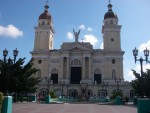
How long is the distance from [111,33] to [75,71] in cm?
1506

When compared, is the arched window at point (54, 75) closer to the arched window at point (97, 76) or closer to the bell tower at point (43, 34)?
the bell tower at point (43, 34)

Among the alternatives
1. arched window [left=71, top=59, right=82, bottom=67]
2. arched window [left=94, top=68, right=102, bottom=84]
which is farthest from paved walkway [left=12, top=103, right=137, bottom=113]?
arched window [left=71, top=59, right=82, bottom=67]

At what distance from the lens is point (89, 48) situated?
71375mm

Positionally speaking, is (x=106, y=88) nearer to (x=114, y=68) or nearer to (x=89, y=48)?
(x=114, y=68)

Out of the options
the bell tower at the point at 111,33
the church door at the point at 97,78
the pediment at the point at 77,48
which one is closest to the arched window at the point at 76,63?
the pediment at the point at 77,48

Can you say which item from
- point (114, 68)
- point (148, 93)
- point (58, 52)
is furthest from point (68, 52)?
point (148, 93)

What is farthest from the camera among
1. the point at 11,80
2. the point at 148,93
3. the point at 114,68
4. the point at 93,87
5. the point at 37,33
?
the point at 37,33

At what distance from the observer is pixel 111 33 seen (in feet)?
241

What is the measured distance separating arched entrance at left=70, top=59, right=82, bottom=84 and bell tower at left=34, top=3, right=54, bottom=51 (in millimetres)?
9120

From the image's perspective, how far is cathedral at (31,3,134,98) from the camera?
221 ft

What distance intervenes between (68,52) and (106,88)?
46.7ft

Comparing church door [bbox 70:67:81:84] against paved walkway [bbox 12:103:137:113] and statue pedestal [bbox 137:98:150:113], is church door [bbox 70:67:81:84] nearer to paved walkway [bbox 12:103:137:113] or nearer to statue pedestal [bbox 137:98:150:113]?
paved walkway [bbox 12:103:137:113]

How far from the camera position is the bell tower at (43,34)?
7380cm

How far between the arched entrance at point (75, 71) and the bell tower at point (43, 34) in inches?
359
